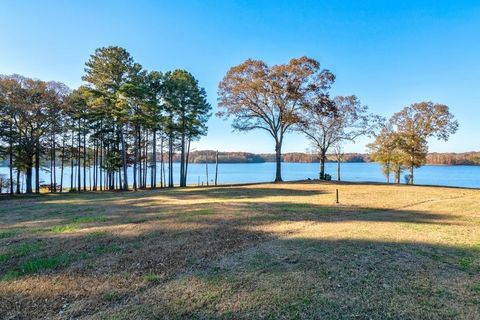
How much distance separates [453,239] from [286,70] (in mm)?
21193

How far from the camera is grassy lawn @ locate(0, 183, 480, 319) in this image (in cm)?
356

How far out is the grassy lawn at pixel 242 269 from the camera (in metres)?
3.56

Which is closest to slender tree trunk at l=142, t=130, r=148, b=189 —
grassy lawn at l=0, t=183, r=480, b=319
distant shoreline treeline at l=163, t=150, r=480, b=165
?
distant shoreline treeline at l=163, t=150, r=480, b=165

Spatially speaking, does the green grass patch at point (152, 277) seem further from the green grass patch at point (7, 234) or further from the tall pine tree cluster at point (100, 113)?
the tall pine tree cluster at point (100, 113)

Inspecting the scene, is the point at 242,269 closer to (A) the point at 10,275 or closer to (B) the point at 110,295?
(B) the point at 110,295

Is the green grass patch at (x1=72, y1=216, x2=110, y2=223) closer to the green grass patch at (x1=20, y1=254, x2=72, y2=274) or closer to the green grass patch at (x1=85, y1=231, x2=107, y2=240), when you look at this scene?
the green grass patch at (x1=85, y1=231, x2=107, y2=240)

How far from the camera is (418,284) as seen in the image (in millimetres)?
4137

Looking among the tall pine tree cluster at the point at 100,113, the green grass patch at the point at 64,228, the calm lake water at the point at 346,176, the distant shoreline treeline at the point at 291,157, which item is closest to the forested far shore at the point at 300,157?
the distant shoreline treeline at the point at 291,157

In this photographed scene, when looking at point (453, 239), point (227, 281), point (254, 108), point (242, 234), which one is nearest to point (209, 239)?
point (242, 234)

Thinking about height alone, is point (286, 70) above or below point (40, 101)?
above

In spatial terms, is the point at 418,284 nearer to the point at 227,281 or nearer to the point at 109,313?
the point at 227,281

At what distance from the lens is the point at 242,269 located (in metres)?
4.81

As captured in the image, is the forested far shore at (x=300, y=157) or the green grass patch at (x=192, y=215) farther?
the forested far shore at (x=300, y=157)

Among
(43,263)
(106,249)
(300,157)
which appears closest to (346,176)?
(300,157)
